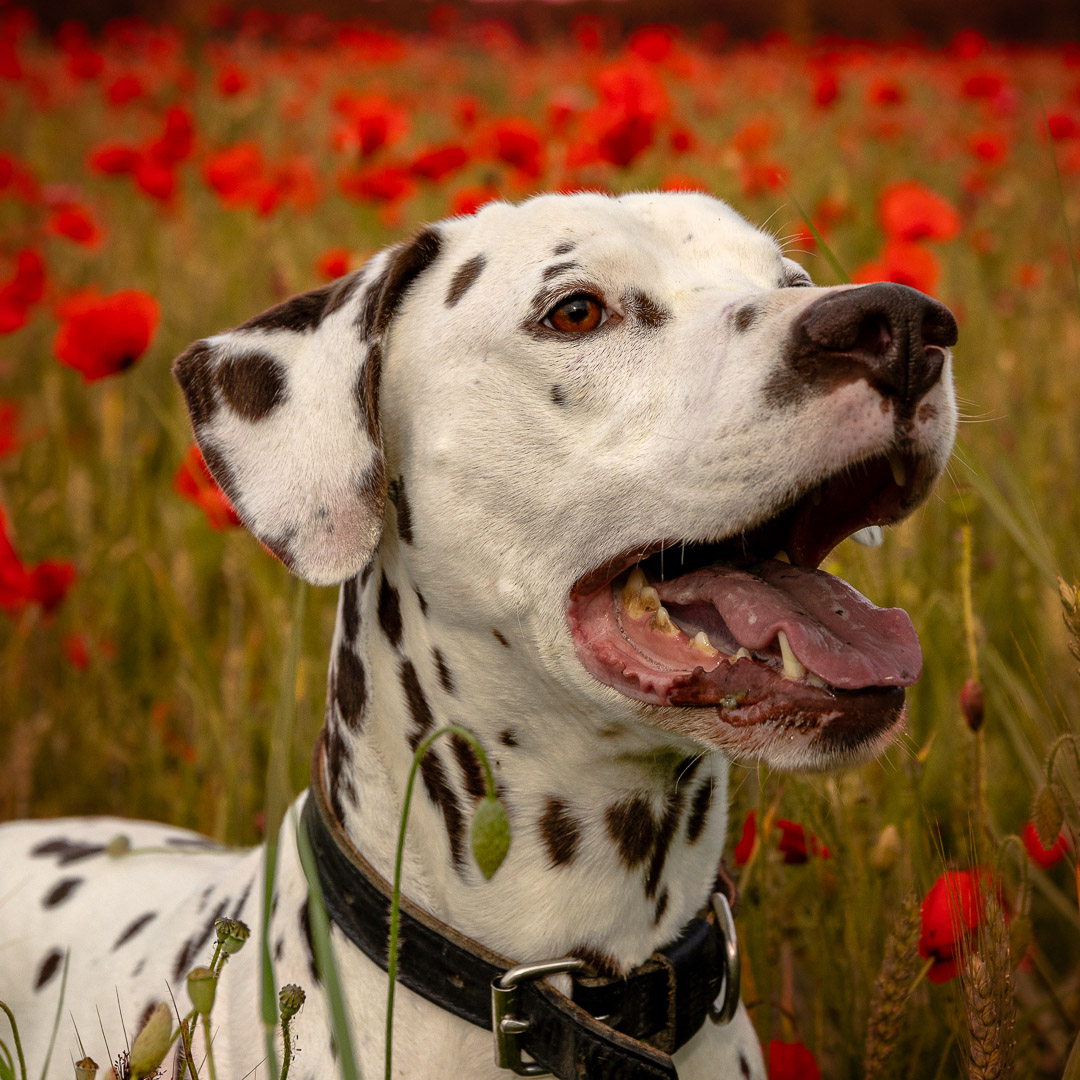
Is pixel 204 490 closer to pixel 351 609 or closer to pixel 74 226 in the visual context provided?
pixel 351 609

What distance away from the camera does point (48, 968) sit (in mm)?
2611

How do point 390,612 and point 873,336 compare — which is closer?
point 873,336

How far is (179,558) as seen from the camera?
325 cm

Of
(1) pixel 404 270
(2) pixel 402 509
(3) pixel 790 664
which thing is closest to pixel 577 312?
(1) pixel 404 270

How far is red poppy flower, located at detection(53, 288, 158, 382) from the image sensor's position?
2975 mm

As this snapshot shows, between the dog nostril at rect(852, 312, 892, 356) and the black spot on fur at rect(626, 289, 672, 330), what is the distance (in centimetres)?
43

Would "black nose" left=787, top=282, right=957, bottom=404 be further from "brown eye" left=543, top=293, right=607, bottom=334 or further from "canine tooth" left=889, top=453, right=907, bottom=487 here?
"brown eye" left=543, top=293, right=607, bottom=334

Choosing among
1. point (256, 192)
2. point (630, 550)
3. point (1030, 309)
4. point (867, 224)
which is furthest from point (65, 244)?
point (630, 550)

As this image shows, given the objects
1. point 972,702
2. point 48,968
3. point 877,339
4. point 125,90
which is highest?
point 125,90

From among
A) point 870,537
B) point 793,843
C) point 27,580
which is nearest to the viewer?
point 793,843

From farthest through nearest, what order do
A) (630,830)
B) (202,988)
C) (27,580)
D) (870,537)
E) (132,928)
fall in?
(27,580) < (132,928) < (870,537) < (630,830) < (202,988)

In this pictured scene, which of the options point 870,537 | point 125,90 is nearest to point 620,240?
point 870,537

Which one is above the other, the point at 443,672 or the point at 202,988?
the point at 443,672

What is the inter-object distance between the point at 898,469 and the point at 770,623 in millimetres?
337
